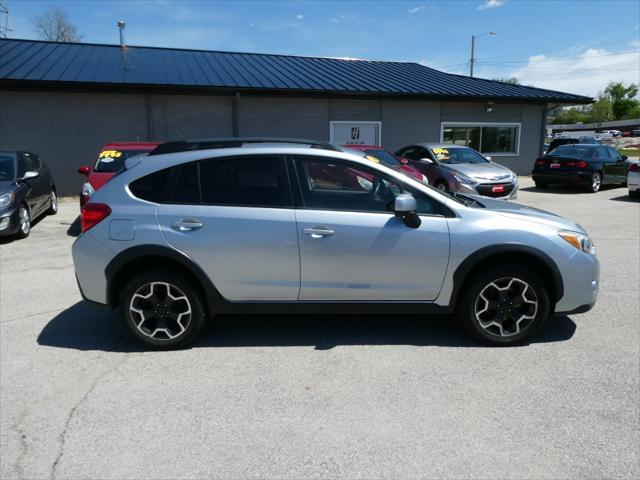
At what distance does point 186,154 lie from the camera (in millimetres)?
3836

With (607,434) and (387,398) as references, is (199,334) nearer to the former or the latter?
(387,398)

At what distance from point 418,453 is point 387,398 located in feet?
1.85

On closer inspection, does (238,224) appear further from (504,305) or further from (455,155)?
(455,155)

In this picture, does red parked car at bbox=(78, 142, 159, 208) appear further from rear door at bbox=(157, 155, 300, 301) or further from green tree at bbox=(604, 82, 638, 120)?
green tree at bbox=(604, 82, 638, 120)

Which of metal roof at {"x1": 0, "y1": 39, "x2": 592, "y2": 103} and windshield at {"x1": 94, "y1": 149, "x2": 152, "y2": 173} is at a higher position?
metal roof at {"x1": 0, "y1": 39, "x2": 592, "y2": 103}

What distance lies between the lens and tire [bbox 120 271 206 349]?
12.2ft

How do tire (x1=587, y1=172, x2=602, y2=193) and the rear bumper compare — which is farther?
tire (x1=587, y1=172, x2=602, y2=193)

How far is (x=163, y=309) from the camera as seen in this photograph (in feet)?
12.4

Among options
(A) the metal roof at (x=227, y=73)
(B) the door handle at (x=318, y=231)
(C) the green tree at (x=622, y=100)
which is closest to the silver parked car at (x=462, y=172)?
(A) the metal roof at (x=227, y=73)

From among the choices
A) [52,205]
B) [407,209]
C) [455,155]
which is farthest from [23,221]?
[455,155]

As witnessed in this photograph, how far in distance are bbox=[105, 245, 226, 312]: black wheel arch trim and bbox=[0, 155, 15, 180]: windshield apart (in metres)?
6.09

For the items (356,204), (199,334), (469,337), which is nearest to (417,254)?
(356,204)

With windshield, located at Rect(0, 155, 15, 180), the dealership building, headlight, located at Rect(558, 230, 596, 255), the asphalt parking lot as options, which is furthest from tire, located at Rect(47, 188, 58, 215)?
headlight, located at Rect(558, 230, 596, 255)

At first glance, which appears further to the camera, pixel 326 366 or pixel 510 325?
pixel 510 325
